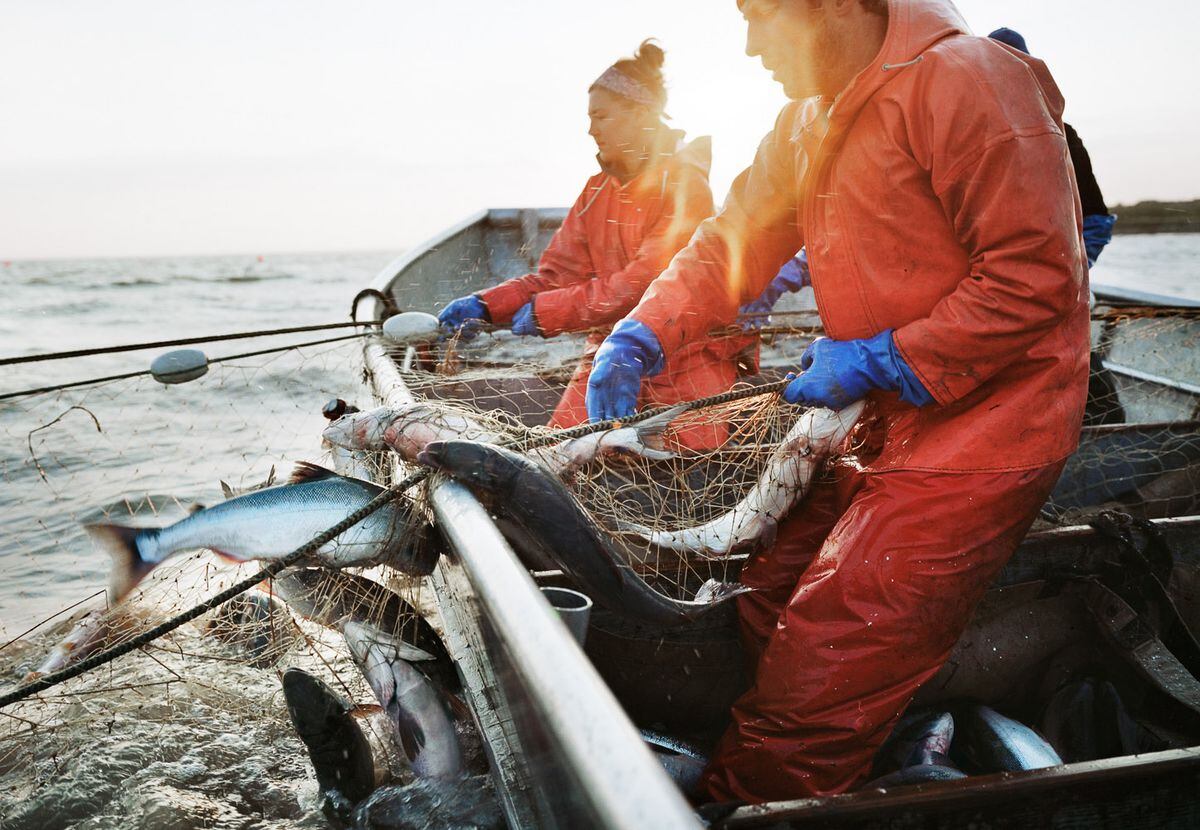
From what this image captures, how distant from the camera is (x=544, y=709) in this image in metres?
1.19

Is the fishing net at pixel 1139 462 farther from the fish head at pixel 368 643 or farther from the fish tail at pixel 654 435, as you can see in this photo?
the fish head at pixel 368 643

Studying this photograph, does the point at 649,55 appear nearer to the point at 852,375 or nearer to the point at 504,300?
the point at 504,300

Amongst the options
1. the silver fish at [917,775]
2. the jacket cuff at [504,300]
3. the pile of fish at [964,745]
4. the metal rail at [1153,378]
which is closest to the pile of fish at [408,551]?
the silver fish at [917,775]

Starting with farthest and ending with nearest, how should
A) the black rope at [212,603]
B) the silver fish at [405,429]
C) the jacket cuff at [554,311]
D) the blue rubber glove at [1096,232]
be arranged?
the jacket cuff at [554,311]
the blue rubber glove at [1096,232]
the silver fish at [405,429]
the black rope at [212,603]

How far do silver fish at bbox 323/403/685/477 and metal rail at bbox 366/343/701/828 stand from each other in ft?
2.37

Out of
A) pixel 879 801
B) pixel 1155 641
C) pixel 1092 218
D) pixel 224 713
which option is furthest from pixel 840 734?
pixel 1092 218

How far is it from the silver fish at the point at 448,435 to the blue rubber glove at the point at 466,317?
2.27 meters

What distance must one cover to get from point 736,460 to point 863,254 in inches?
56.7

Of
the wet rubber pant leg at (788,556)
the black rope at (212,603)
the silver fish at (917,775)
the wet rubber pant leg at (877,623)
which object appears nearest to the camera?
the black rope at (212,603)

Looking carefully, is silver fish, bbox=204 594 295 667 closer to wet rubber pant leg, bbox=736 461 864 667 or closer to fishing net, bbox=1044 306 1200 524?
wet rubber pant leg, bbox=736 461 864 667

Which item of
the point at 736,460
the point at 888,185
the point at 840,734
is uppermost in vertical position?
the point at 888,185

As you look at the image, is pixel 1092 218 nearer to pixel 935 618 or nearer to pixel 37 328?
pixel 935 618

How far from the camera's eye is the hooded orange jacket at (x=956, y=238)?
2.18 m

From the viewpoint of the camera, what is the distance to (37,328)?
20.7 metres
